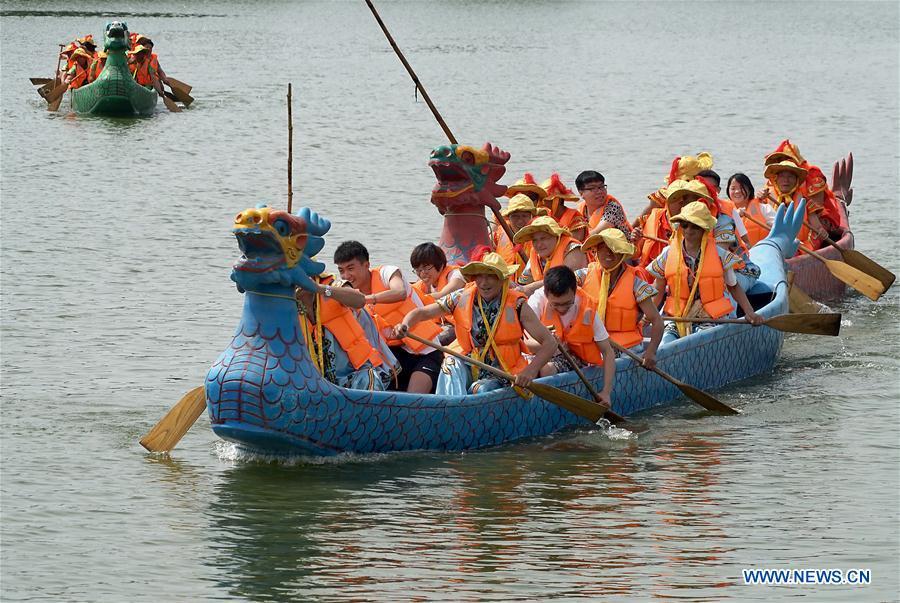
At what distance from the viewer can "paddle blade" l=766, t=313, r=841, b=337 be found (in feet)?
43.4

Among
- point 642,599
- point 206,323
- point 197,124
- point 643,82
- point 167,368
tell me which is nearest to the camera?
point 642,599

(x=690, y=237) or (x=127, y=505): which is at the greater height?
(x=690, y=237)

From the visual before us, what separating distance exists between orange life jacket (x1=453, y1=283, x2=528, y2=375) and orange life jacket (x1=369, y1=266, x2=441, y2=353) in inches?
8.0

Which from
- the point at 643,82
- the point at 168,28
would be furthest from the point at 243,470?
the point at 168,28

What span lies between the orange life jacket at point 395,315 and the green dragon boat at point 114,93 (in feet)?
63.1

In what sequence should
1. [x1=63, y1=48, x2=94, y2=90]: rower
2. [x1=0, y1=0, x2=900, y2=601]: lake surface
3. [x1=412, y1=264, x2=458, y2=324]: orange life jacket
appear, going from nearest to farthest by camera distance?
[x1=0, y1=0, x2=900, y2=601]: lake surface → [x1=412, y1=264, x2=458, y2=324]: orange life jacket → [x1=63, y1=48, x2=94, y2=90]: rower

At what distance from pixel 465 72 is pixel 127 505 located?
33.7m

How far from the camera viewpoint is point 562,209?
14219mm

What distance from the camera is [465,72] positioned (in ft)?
140

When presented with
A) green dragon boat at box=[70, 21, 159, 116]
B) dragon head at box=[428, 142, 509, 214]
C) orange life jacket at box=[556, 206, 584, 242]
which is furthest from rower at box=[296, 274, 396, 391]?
green dragon boat at box=[70, 21, 159, 116]

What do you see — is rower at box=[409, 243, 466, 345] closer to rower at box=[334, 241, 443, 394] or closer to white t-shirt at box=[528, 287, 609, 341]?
rower at box=[334, 241, 443, 394]

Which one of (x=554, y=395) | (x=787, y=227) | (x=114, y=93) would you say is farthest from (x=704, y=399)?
(x=114, y=93)

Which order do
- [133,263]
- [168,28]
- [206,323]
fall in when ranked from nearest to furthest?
[206,323]
[133,263]
[168,28]

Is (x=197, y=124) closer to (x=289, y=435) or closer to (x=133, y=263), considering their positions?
(x=133, y=263)
